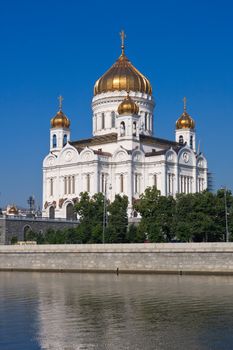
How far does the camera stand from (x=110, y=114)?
264 feet

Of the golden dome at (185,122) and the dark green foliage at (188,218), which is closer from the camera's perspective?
the dark green foliage at (188,218)

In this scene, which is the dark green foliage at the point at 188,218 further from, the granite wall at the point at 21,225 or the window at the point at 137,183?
the window at the point at 137,183

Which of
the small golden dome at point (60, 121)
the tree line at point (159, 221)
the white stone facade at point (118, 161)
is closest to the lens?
the tree line at point (159, 221)

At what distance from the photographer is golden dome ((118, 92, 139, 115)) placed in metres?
74.9

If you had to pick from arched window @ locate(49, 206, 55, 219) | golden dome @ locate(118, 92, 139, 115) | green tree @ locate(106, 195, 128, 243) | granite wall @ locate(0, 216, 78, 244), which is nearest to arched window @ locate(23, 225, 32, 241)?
granite wall @ locate(0, 216, 78, 244)

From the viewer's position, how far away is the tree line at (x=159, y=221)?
182 feet

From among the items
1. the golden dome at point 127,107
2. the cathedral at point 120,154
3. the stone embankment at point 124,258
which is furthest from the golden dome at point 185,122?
the stone embankment at point 124,258

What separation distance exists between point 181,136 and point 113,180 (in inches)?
501

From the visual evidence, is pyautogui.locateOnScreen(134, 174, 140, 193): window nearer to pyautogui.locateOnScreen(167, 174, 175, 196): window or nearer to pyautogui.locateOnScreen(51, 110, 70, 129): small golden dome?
pyautogui.locateOnScreen(167, 174, 175, 196): window

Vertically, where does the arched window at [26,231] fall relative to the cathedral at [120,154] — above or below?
below

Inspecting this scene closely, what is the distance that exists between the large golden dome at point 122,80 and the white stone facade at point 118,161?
0.71 m

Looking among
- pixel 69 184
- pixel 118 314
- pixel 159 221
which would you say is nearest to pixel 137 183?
pixel 69 184

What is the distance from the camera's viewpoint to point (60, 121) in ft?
270

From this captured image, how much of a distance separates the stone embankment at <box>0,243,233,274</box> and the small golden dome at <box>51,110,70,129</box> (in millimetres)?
31210
